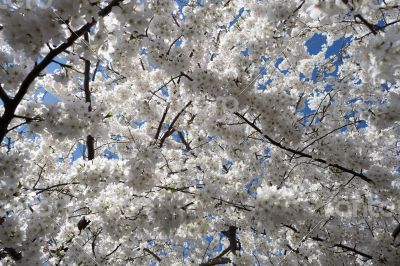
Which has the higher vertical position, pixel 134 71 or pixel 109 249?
pixel 134 71

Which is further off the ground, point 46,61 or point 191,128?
point 191,128

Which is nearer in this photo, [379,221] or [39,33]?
[39,33]

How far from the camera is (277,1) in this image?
20.1ft

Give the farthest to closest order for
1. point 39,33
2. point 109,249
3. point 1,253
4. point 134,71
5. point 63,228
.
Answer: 1. point 109,249
2. point 134,71
3. point 63,228
4. point 1,253
5. point 39,33

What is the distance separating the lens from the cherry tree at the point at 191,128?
3342 millimetres

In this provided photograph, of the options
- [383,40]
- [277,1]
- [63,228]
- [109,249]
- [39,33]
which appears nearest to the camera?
[383,40]

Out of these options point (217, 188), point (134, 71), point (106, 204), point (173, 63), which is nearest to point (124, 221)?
point (106, 204)

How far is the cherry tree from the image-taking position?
11.0ft

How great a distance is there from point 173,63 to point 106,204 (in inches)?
112

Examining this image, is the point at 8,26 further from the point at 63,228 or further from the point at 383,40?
the point at 63,228

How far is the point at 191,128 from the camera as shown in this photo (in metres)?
9.39

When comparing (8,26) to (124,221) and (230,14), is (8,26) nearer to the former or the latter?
(124,221)

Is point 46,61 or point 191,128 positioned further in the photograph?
point 191,128

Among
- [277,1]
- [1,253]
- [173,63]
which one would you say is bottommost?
[1,253]
